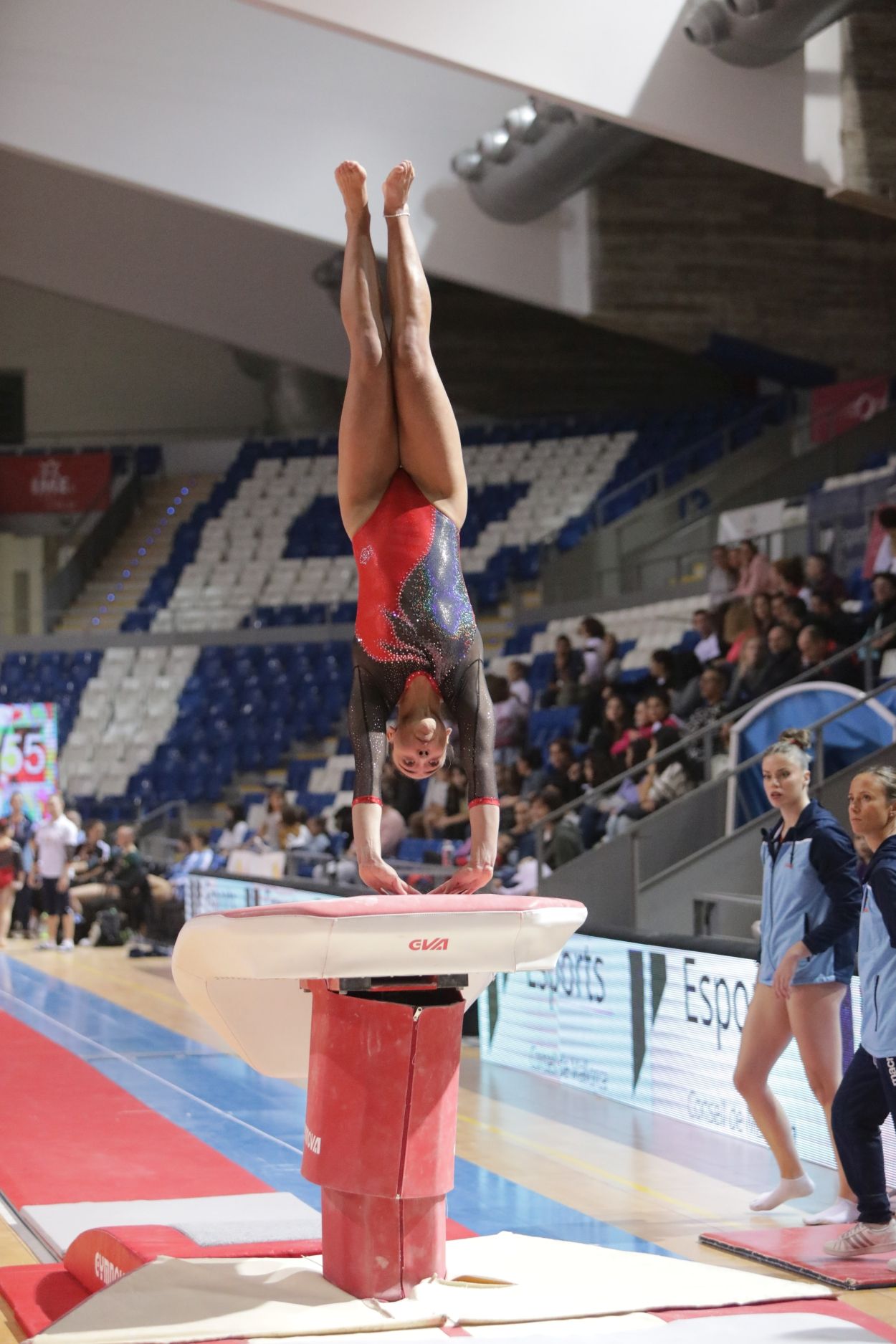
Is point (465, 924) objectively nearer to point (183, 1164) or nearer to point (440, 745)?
point (440, 745)

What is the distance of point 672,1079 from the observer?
753 centimetres

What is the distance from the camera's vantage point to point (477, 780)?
4742 mm

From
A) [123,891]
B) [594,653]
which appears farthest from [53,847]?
[594,653]

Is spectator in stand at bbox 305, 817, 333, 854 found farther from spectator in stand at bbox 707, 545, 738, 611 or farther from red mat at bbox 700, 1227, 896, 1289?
red mat at bbox 700, 1227, 896, 1289

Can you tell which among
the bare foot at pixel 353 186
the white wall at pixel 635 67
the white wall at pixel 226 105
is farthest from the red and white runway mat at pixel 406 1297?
the white wall at pixel 226 105

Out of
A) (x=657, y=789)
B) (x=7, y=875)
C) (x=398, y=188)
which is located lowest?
(x=7, y=875)

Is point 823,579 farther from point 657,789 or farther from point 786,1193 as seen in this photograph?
point 786,1193

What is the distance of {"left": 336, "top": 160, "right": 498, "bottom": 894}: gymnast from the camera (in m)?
4.73

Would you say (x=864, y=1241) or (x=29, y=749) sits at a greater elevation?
(x=29, y=749)

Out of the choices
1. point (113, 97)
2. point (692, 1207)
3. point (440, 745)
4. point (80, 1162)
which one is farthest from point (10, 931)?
point (440, 745)

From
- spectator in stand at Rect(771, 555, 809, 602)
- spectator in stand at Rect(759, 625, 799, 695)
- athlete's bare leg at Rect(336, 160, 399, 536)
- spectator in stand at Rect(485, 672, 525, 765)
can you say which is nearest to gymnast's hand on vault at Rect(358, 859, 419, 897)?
athlete's bare leg at Rect(336, 160, 399, 536)

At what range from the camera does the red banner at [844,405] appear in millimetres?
15695

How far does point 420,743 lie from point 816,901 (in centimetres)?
179

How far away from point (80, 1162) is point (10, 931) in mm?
10404
